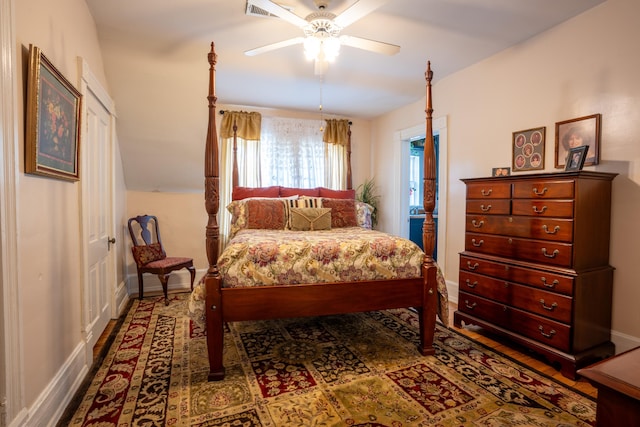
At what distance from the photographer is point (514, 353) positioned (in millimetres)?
2416

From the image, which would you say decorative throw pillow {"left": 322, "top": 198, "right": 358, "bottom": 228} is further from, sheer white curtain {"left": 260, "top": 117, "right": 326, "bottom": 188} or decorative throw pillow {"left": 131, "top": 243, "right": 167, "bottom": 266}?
decorative throw pillow {"left": 131, "top": 243, "right": 167, "bottom": 266}

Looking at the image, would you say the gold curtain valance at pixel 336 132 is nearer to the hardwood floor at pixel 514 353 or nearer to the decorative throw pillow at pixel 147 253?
the decorative throw pillow at pixel 147 253

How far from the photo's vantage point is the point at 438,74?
11.7ft

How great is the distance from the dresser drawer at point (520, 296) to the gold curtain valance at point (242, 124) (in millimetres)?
3132

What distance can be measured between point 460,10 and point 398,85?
144cm

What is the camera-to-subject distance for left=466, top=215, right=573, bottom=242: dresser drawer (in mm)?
2172

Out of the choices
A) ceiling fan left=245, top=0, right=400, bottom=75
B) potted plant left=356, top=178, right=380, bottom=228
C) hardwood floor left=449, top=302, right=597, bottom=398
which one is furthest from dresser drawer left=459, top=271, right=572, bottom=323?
potted plant left=356, top=178, right=380, bottom=228

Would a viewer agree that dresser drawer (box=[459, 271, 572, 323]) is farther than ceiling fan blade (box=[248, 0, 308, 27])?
Yes

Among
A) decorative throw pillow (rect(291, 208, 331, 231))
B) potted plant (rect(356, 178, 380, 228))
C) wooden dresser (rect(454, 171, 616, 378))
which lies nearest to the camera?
wooden dresser (rect(454, 171, 616, 378))

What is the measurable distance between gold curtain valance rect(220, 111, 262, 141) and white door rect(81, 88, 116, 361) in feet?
4.76

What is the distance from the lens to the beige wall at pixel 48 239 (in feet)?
4.63

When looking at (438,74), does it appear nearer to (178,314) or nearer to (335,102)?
(335,102)

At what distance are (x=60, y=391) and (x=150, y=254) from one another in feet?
6.78

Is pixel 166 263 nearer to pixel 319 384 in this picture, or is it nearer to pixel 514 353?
pixel 319 384
